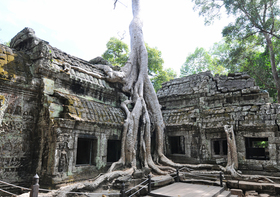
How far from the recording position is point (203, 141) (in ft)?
27.7

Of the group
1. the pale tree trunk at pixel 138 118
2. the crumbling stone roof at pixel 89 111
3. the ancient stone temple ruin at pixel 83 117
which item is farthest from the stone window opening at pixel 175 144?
the crumbling stone roof at pixel 89 111

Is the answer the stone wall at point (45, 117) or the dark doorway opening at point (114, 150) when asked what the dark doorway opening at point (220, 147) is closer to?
the dark doorway opening at point (114, 150)

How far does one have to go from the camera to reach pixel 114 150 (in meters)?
7.91

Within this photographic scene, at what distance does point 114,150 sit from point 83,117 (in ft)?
7.86

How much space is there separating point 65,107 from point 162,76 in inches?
567

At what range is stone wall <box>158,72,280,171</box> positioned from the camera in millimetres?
7191

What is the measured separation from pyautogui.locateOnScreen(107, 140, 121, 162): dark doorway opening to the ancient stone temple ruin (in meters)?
0.03

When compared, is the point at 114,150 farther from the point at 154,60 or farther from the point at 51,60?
the point at 154,60

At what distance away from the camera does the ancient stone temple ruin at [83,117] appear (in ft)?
17.5

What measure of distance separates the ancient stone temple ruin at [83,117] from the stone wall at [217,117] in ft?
0.10

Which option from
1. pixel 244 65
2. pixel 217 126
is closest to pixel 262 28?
pixel 244 65

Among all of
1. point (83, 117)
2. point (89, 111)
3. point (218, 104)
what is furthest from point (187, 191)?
point (218, 104)

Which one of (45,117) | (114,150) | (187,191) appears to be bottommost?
(187,191)

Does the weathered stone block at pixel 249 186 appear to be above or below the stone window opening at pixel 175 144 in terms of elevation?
below
